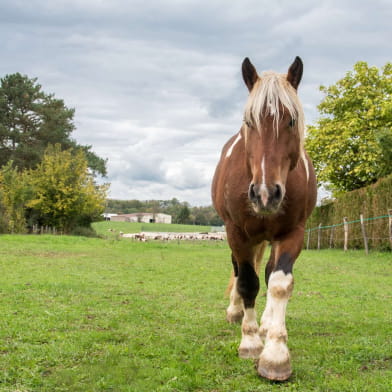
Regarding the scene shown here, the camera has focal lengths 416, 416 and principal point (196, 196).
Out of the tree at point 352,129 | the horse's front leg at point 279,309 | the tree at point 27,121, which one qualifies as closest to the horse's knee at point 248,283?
the horse's front leg at point 279,309

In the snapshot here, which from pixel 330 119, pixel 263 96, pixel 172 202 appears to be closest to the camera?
pixel 263 96

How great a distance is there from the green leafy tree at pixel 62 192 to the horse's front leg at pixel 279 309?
1272 inches

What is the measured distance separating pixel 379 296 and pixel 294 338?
3.91 metres

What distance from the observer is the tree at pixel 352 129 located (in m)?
24.2

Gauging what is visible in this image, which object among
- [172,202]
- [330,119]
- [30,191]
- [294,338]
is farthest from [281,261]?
[172,202]

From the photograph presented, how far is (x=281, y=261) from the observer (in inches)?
141

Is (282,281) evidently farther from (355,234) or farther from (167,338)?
(355,234)

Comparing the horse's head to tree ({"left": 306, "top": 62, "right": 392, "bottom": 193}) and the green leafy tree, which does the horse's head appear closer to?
tree ({"left": 306, "top": 62, "right": 392, "bottom": 193})

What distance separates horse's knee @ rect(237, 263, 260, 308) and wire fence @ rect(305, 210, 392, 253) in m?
12.8

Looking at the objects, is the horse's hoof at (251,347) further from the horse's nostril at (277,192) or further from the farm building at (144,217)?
the farm building at (144,217)

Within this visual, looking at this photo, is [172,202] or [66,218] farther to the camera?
[172,202]

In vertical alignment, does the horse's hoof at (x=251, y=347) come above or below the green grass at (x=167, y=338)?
above

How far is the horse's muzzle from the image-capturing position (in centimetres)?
290

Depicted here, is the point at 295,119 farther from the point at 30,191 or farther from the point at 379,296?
the point at 30,191
